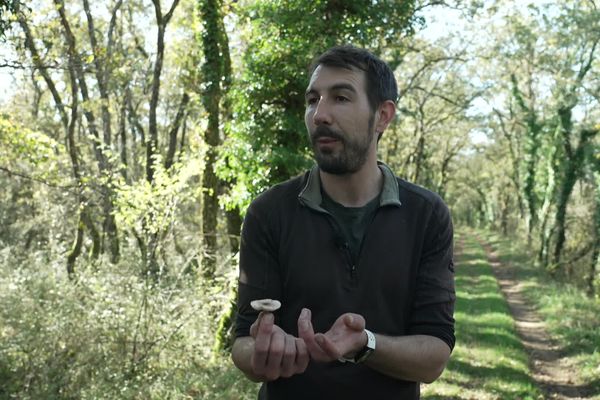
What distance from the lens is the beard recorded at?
2393 millimetres

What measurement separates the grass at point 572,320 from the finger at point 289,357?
957 cm

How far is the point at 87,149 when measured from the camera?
3084 centimetres

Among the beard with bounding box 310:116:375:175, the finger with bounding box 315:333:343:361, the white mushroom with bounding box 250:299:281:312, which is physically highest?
the beard with bounding box 310:116:375:175

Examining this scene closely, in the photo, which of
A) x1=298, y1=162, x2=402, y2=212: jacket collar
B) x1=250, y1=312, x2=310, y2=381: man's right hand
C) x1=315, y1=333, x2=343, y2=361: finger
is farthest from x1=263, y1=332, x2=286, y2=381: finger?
x1=298, y1=162, x2=402, y2=212: jacket collar

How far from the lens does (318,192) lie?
2482mm

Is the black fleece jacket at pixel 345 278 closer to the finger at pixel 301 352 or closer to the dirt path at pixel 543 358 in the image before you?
the finger at pixel 301 352

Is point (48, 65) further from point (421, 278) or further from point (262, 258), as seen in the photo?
point (421, 278)

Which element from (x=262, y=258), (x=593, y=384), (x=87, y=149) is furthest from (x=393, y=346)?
(x=87, y=149)

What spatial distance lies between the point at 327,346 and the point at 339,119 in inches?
38.5

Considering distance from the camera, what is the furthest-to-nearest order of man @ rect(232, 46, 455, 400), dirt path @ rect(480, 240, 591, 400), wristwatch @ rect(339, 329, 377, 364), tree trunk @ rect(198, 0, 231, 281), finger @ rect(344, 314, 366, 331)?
tree trunk @ rect(198, 0, 231, 281), dirt path @ rect(480, 240, 591, 400), man @ rect(232, 46, 455, 400), wristwatch @ rect(339, 329, 377, 364), finger @ rect(344, 314, 366, 331)

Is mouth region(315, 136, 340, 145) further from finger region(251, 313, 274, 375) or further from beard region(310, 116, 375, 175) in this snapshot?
finger region(251, 313, 274, 375)

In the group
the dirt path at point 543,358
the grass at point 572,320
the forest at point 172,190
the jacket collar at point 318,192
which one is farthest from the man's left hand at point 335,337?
the grass at point 572,320

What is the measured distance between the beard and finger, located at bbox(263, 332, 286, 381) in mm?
827

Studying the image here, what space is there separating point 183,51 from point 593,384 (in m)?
16.3
